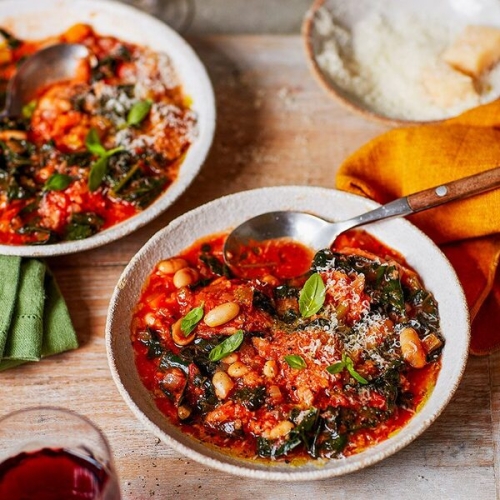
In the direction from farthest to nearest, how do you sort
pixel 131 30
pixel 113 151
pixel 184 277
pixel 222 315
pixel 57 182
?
pixel 131 30
pixel 113 151
pixel 57 182
pixel 184 277
pixel 222 315

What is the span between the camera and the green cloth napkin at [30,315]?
151 inches

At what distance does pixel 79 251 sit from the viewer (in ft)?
13.6

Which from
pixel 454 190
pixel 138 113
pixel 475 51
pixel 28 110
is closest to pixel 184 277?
pixel 138 113

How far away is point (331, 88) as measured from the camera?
15.5 ft

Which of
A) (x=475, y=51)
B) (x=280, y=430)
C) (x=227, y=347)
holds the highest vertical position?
(x=475, y=51)

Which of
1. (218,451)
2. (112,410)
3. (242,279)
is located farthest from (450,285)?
(112,410)

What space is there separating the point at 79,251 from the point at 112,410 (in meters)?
0.91

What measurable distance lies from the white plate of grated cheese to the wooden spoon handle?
2.73 feet

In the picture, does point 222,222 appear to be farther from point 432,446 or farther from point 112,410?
point 432,446

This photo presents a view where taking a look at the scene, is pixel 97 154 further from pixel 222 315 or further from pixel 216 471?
pixel 216 471

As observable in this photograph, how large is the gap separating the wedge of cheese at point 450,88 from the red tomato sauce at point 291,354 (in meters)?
1.42

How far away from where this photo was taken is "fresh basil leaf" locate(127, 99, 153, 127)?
460 cm

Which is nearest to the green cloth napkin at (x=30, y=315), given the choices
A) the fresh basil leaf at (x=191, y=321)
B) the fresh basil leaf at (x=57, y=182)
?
the fresh basil leaf at (x=57, y=182)

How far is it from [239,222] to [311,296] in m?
0.75
